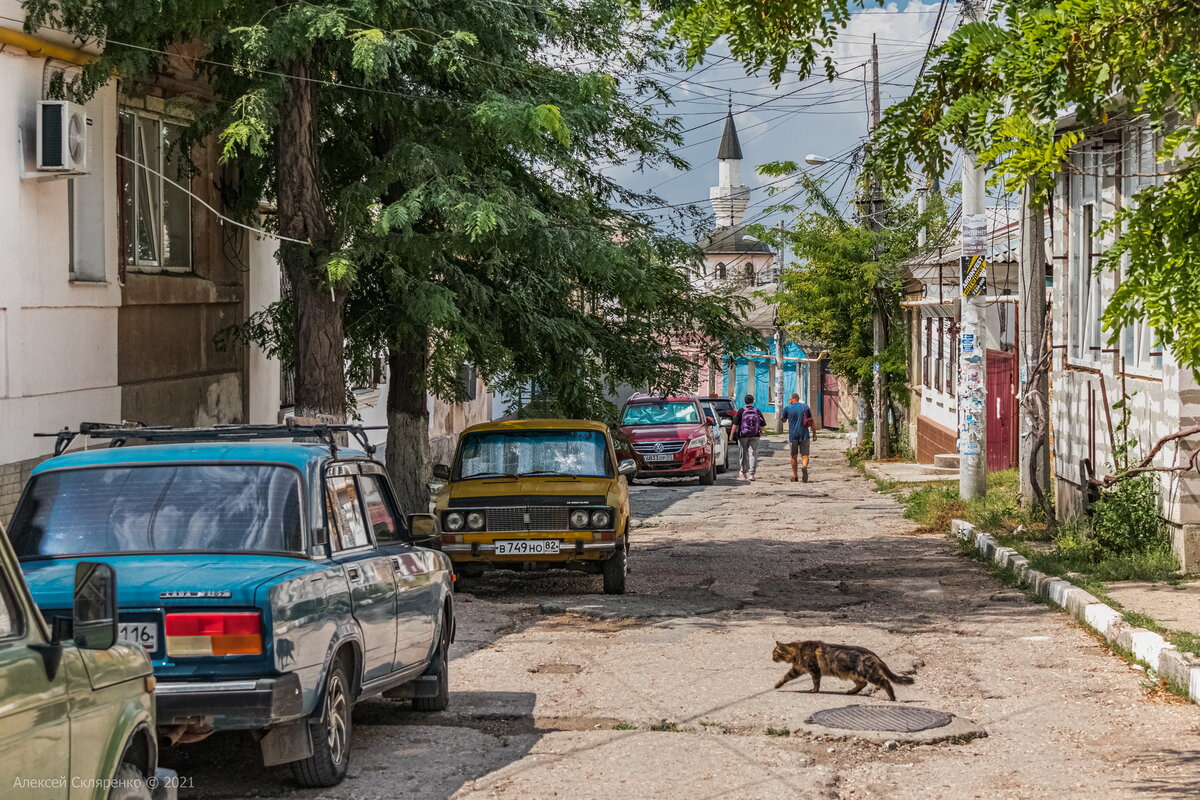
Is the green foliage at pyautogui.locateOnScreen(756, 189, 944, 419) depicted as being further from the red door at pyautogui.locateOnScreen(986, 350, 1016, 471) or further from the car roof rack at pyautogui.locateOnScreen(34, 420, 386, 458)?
the car roof rack at pyautogui.locateOnScreen(34, 420, 386, 458)

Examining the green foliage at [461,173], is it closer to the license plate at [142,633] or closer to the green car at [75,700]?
the license plate at [142,633]

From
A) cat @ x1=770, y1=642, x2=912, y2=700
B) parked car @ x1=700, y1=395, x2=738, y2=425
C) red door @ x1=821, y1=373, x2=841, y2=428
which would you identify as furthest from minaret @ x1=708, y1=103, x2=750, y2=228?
cat @ x1=770, y1=642, x2=912, y2=700

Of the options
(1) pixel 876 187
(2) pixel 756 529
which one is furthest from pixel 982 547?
(1) pixel 876 187

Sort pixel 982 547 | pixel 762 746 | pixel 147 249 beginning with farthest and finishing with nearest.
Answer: pixel 982 547, pixel 147 249, pixel 762 746

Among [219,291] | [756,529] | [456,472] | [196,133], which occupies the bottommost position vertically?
[756,529]

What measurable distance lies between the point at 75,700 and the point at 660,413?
2926 centimetres

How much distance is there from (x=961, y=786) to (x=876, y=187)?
1187 inches

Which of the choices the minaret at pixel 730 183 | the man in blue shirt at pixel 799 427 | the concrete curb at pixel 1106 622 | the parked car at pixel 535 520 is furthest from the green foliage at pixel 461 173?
the minaret at pixel 730 183

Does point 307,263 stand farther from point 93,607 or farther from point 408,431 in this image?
point 93,607

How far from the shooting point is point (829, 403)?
62.8 m

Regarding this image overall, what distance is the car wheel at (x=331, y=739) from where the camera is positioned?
6.70 meters

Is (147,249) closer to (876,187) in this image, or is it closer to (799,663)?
(799,663)

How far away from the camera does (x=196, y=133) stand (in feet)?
48.0

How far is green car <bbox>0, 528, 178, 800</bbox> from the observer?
3.81 m
